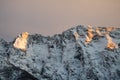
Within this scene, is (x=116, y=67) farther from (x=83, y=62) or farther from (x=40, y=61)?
(x=40, y=61)

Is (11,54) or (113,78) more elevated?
(11,54)

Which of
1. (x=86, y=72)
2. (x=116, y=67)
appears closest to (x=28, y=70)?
(x=86, y=72)

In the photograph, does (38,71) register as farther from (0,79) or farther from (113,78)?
(113,78)

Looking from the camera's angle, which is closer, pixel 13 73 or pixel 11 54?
pixel 13 73

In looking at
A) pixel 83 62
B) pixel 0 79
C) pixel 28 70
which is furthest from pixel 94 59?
pixel 0 79

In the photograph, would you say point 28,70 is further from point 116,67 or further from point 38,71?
point 116,67

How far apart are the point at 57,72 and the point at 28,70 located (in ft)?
57.4

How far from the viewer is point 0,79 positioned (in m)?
183

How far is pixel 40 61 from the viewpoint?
199 meters

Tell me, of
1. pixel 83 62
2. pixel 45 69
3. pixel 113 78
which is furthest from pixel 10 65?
pixel 113 78

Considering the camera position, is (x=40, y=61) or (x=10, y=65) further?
(x=40, y=61)

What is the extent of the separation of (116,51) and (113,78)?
60.6ft

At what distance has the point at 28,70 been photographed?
182 m

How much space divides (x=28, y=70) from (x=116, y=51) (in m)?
45.4
